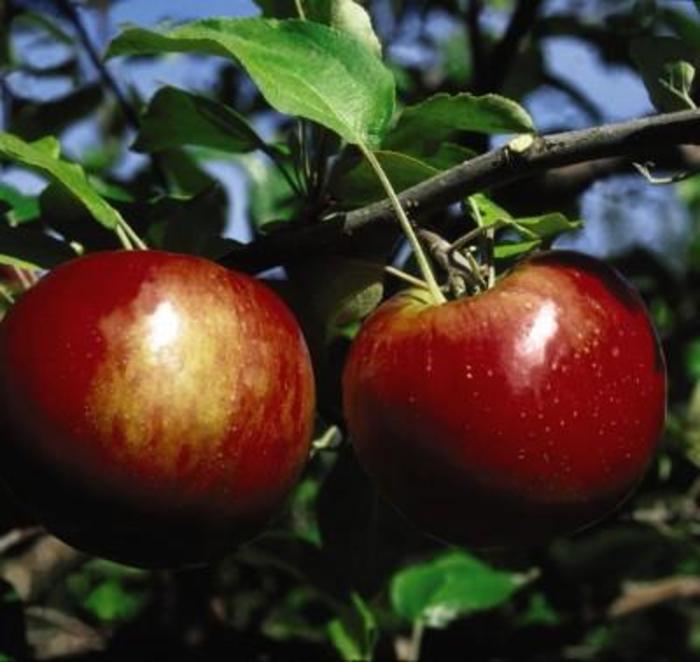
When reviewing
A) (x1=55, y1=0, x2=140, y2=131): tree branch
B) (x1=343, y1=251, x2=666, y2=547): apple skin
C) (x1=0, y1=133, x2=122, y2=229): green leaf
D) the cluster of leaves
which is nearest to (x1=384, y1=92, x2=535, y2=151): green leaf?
the cluster of leaves

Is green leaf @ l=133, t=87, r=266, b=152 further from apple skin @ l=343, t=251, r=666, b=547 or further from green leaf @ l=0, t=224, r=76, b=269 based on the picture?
apple skin @ l=343, t=251, r=666, b=547

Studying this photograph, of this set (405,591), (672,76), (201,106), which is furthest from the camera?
(405,591)

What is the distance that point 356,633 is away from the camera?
1.38 meters

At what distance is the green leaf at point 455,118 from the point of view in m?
0.85

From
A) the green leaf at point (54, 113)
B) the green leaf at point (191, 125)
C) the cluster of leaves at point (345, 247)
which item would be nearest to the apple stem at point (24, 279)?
the cluster of leaves at point (345, 247)

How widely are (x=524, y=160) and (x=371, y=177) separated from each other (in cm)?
15

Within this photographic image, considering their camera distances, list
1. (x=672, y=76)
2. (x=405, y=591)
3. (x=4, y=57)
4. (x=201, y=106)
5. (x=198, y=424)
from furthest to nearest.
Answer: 1. (x=4, y=57)
2. (x=405, y=591)
3. (x=201, y=106)
4. (x=672, y=76)
5. (x=198, y=424)

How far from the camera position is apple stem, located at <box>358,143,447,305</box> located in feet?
2.61

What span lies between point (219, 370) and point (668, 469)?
0.99 meters

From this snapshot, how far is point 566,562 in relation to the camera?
73.0 inches

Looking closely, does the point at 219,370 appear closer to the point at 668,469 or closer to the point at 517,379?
the point at 517,379

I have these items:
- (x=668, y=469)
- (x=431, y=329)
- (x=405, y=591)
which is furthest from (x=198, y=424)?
(x=668, y=469)

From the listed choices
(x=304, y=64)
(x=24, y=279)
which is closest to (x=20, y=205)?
(x=24, y=279)

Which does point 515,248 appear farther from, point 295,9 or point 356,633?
point 356,633
